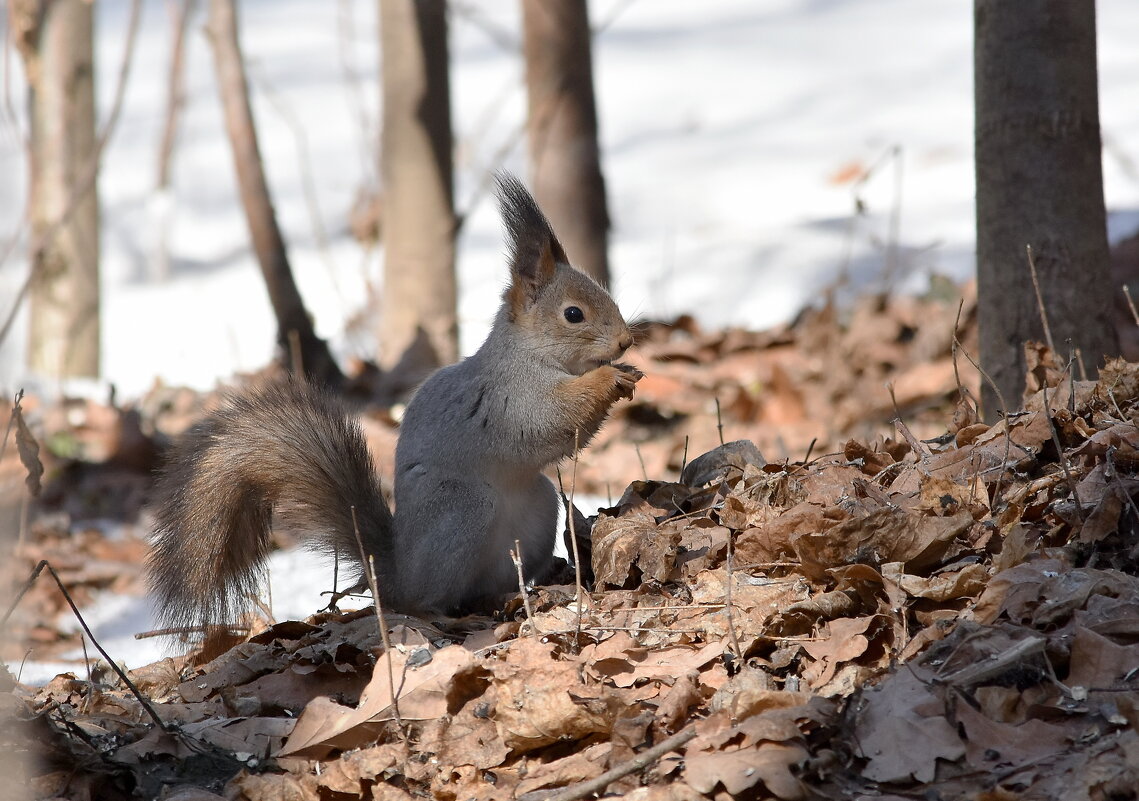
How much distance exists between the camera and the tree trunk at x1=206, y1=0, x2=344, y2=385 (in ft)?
17.4

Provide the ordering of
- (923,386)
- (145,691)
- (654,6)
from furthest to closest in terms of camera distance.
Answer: (654,6), (923,386), (145,691)

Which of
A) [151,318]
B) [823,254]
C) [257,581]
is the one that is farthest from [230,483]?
[151,318]

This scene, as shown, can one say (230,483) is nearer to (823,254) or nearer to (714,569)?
(714,569)

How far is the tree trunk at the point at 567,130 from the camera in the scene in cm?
554

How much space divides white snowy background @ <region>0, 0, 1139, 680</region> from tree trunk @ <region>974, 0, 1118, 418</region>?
2.76 metres

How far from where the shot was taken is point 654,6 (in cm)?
1248

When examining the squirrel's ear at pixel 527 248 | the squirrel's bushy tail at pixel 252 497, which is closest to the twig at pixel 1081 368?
the squirrel's ear at pixel 527 248

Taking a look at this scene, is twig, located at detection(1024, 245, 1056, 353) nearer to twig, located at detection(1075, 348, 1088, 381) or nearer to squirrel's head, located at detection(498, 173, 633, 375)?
twig, located at detection(1075, 348, 1088, 381)

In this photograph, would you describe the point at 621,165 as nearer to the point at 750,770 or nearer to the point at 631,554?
the point at 631,554

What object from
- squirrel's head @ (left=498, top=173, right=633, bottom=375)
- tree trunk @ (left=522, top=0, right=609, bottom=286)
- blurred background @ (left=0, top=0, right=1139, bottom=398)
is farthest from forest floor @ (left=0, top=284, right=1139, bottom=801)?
tree trunk @ (left=522, top=0, right=609, bottom=286)

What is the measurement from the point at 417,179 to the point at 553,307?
3.33 m

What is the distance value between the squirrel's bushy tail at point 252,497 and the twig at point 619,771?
1029mm

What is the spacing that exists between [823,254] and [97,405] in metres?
3.91

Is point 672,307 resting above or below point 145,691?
above
